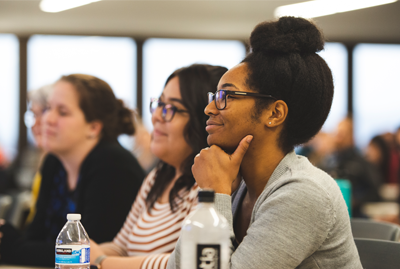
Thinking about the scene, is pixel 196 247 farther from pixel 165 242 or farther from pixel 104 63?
pixel 104 63

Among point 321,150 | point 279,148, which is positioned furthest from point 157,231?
point 321,150

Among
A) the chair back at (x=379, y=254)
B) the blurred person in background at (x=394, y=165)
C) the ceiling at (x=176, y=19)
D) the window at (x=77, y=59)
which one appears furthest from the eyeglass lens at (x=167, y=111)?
the window at (x=77, y=59)

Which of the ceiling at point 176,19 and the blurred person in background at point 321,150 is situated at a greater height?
the ceiling at point 176,19

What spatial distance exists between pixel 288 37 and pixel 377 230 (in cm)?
95

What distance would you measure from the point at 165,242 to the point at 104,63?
6.68 m

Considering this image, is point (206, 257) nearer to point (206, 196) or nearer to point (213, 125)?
point (206, 196)

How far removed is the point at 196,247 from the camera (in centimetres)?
81

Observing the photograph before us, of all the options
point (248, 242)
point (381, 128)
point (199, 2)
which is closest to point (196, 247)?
point (248, 242)

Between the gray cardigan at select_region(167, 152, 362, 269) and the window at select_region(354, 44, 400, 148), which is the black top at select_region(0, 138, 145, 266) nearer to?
the gray cardigan at select_region(167, 152, 362, 269)

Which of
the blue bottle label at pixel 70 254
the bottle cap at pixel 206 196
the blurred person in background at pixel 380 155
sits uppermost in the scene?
the bottle cap at pixel 206 196

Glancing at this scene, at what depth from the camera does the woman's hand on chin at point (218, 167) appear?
1148 millimetres

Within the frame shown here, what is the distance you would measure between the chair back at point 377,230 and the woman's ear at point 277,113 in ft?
2.59

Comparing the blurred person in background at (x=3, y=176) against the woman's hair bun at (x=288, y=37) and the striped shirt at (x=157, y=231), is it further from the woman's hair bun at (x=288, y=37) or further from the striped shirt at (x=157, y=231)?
the woman's hair bun at (x=288, y=37)

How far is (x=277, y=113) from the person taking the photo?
1.22 meters
